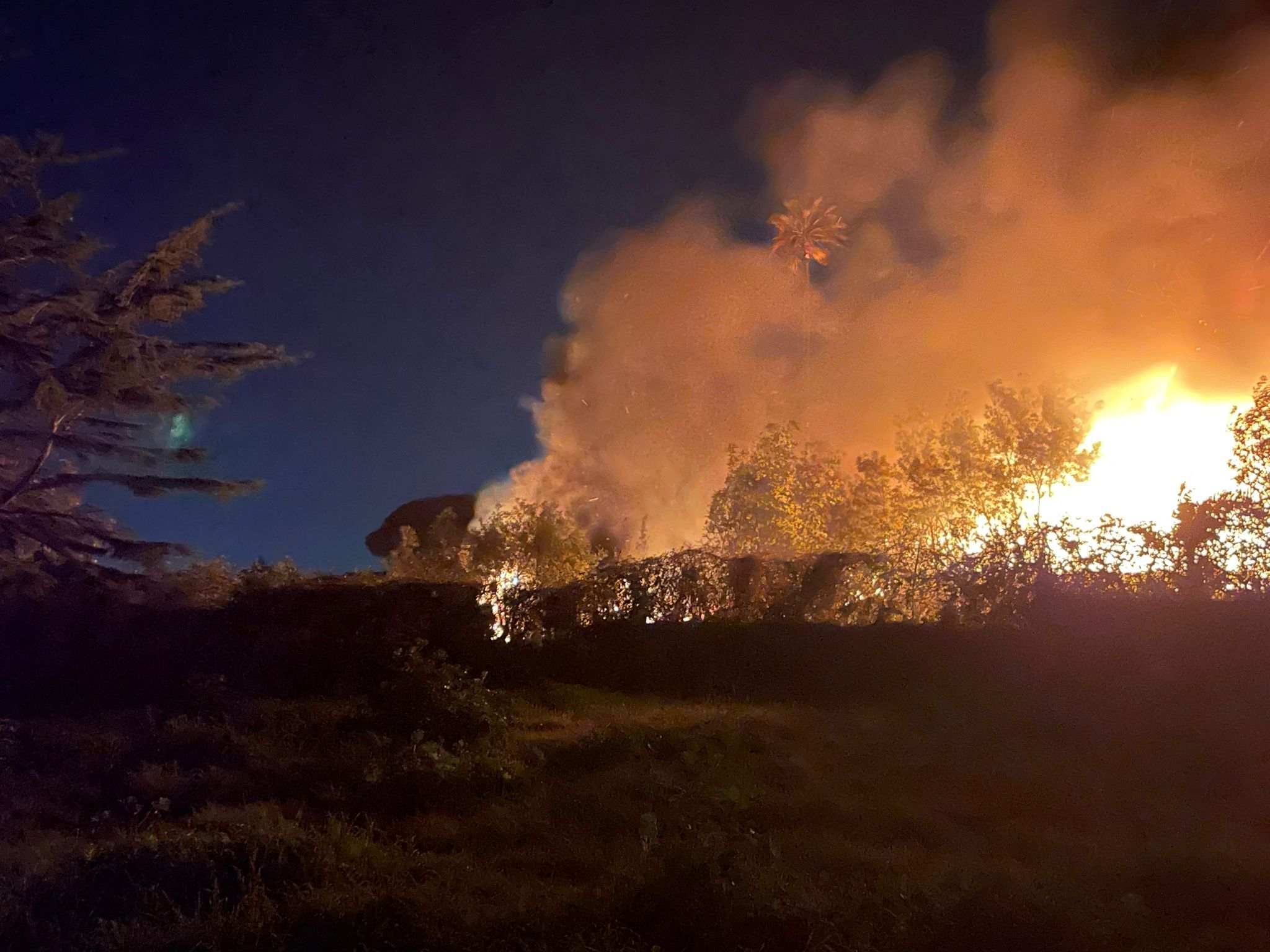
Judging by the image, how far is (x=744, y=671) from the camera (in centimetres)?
1379

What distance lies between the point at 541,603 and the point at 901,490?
17.3 m

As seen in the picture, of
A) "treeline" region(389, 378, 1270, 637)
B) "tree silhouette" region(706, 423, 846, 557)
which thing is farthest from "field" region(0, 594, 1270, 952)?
"tree silhouette" region(706, 423, 846, 557)

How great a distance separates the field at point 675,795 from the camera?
18.6 ft

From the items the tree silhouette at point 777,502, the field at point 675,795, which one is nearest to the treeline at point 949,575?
the field at point 675,795

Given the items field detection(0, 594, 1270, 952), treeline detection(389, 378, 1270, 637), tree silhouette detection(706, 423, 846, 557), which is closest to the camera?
field detection(0, 594, 1270, 952)

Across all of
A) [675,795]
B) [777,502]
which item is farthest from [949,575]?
[777,502]

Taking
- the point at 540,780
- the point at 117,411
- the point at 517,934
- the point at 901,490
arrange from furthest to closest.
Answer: the point at 901,490 → the point at 117,411 → the point at 540,780 → the point at 517,934

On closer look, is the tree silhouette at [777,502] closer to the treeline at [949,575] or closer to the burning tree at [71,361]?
the treeline at [949,575]

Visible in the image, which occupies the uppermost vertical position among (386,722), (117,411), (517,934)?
(117,411)

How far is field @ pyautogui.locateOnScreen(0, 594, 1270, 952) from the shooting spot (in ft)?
18.6

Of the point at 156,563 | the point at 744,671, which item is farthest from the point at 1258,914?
the point at 156,563

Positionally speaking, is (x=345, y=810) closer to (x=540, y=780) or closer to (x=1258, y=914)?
(x=540, y=780)

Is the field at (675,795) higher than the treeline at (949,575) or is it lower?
lower

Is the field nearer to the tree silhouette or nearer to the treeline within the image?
the treeline
